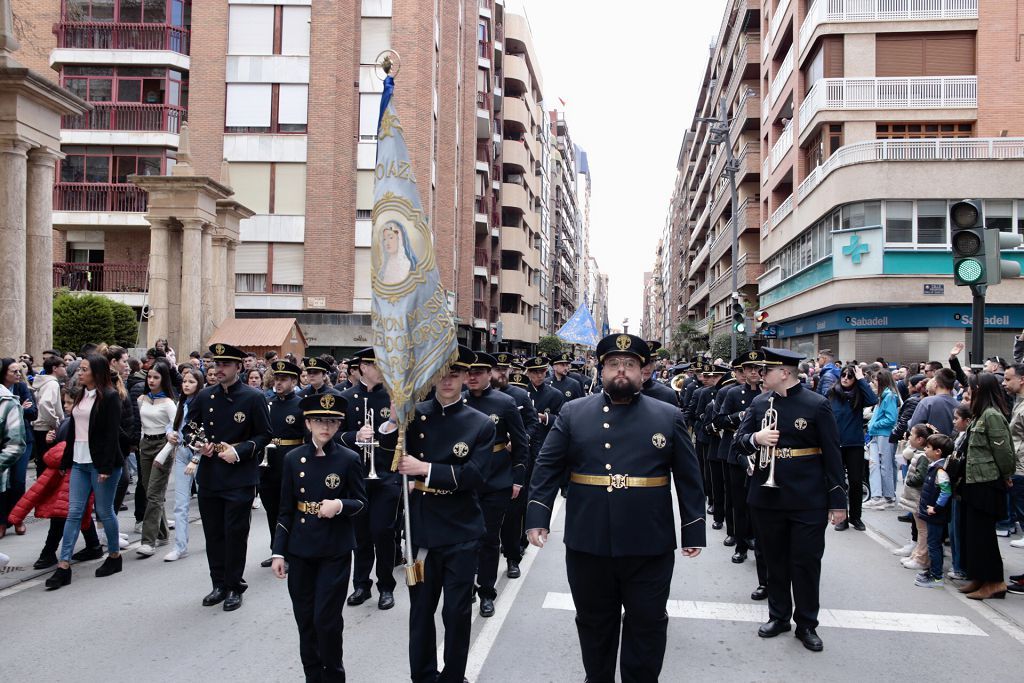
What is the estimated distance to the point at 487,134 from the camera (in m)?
50.3

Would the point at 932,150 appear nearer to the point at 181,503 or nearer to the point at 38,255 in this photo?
the point at 38,255

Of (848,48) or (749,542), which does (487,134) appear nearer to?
(848,48)

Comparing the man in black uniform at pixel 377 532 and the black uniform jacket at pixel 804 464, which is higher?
the black uniform jacket at pixel 804 464

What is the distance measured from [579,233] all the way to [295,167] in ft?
345

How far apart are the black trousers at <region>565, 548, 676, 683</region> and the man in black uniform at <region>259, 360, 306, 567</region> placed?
169 inches

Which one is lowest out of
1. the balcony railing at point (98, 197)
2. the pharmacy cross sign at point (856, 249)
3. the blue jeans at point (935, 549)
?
the blue jeans at point (935, 549)

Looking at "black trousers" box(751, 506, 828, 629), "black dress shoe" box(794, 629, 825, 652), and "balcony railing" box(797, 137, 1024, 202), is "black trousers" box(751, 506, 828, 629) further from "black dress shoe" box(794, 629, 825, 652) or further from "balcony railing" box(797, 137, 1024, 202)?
"balcony railing" box(797, 137, 1024, 202)

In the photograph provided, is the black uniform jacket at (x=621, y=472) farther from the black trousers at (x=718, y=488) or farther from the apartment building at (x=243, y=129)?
the apartment building at (x=243, y=129)

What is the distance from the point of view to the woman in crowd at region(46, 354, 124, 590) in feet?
24.5

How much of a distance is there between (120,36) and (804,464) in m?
34.6

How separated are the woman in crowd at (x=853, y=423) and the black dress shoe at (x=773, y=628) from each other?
452 cm

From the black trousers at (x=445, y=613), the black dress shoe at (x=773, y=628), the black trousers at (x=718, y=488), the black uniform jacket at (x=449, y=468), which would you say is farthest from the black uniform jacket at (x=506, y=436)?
the black trousers at (x=718, y=488)

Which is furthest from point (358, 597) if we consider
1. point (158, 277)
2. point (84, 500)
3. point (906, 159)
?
point (906, 159)

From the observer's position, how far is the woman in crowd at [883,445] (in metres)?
12.2
